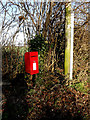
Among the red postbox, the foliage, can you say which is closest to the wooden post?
the foliage

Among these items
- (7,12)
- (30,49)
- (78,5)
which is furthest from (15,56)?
(78,5)

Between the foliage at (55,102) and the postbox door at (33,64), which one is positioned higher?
the postbox door at (33,64)

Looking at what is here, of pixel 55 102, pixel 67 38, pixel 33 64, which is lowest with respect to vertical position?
pixel 55 102

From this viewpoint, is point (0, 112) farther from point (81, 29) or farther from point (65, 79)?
point (81, 29)

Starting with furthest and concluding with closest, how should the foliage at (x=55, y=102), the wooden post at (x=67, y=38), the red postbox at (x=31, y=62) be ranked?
1. the wooden post at (x=67, y=38)
2. the red postbox at (x=31, y=62)
3. the foliage at (x=55, y=102)

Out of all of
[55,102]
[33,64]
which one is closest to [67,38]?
[33,64]

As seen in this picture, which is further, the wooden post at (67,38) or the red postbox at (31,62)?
the wooden post at (67,38)

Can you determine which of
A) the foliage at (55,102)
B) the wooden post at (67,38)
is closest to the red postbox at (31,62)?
the foliage at (55,102)

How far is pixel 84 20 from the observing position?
3.88m

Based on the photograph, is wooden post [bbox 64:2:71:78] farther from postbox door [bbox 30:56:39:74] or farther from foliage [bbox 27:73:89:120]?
postbox door [bbox 30:56:39:74]

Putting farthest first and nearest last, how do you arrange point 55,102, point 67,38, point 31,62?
point 67,38
point 31,62
point 55,102

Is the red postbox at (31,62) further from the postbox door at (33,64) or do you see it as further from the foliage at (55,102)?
the foliage at (55,102)

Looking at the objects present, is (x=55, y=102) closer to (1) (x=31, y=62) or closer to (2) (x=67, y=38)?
(1) (x=31, y=62)

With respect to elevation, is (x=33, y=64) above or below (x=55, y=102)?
above
